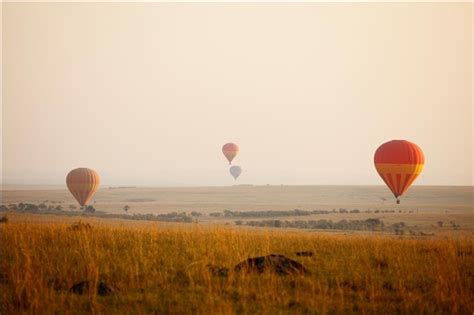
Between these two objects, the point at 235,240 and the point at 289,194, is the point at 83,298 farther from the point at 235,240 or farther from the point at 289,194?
the point at 289,194

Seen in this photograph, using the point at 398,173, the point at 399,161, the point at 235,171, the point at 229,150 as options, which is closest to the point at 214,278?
the point at 399,161

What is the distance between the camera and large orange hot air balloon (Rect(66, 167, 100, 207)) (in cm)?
6059

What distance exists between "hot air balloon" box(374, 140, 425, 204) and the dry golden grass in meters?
30.6

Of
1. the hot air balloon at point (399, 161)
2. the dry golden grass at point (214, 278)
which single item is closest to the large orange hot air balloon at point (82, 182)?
the hot air balloon at point (399, 161)

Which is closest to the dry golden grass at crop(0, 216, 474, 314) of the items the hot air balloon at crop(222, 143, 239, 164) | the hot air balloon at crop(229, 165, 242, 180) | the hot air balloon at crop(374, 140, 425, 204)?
the hot air balloon at crop(374, 140, 425, 204)

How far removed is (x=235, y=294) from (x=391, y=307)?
2.66 m

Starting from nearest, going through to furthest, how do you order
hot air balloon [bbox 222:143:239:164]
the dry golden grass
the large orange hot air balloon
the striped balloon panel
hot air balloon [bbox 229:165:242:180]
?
the dry golden grass → the striped balloon panel → the large orange hot air balloon → hot air balloon [bbox 222:143:239:164] → hot air balloon [bbox 229:165:242:180]

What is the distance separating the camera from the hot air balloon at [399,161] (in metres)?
45.8

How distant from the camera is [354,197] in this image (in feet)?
466

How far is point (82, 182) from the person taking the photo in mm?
60594

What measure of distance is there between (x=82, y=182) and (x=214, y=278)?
171 feet

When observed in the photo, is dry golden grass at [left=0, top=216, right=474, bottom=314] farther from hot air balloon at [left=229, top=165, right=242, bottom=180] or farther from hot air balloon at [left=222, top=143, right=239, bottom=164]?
hot air balloon at [left=229, top=165, right=242, bottom=180]

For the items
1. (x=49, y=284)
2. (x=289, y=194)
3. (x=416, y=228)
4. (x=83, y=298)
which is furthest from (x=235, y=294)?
(x=289, y=194)

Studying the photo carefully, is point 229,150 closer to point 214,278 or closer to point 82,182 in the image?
point 82,182
